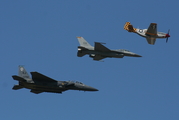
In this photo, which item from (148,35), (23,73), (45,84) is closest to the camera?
(45,84)

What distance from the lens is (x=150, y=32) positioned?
6875 cm

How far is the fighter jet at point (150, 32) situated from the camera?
68.4 m

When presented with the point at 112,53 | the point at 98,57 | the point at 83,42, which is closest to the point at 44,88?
the point at 98,57

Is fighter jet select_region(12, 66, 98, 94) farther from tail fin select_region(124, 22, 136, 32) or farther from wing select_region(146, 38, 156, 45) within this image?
wing select_region(146, 38, 156, 45)

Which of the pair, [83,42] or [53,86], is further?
[83,42]

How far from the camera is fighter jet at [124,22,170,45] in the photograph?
2694 inches

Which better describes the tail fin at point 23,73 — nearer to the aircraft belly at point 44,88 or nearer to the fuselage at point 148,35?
the aircraft belly at point 44,88

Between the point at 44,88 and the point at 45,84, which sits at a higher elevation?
the point at 45,84

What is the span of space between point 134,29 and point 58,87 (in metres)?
23.6

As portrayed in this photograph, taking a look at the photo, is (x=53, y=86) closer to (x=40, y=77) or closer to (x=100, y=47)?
(x=40, y=77)

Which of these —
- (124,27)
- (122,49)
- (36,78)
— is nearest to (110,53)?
(122,49)

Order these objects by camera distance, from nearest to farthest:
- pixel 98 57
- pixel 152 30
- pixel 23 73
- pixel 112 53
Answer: pixel 23 73
pixel 112 53
pixel 98 57
pixel 152 30

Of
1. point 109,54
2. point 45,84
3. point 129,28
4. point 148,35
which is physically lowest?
point 45,84

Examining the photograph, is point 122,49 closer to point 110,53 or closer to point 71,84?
point 110,53
